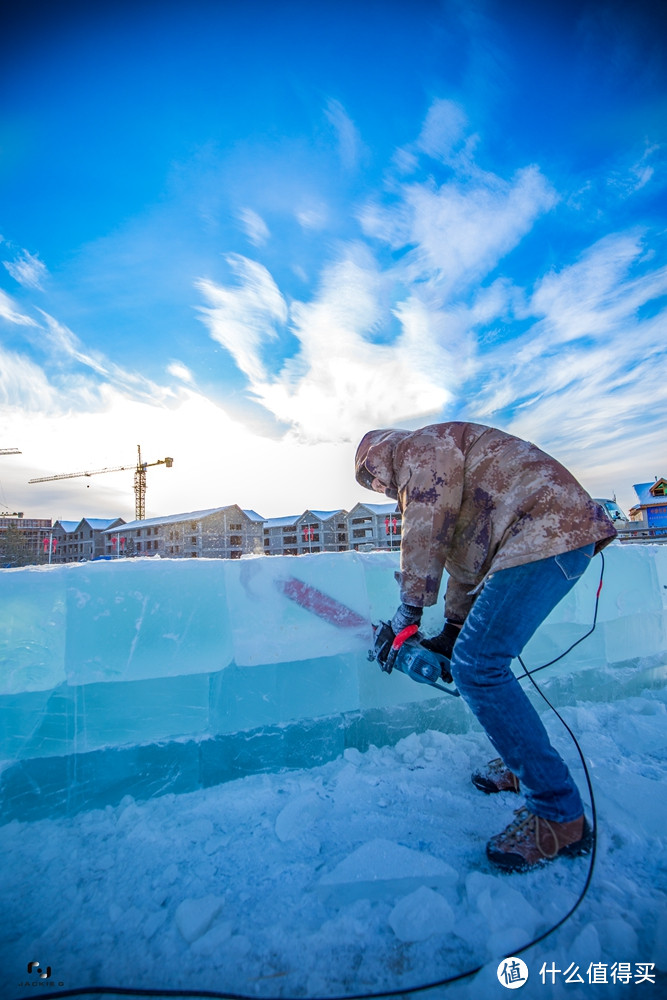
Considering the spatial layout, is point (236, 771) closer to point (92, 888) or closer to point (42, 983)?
point (92, 888)

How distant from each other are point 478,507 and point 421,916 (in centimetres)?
117

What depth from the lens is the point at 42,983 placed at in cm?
108

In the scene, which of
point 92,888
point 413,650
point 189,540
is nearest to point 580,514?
point 413,650

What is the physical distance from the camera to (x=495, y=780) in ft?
5.99

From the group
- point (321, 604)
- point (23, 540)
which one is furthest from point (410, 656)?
point (23, 540)

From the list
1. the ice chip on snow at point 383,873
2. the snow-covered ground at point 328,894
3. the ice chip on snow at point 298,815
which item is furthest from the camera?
the ice chip on snow at point 298,815


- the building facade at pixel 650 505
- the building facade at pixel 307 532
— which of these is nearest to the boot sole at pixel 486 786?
the building facade at pixel 650 505

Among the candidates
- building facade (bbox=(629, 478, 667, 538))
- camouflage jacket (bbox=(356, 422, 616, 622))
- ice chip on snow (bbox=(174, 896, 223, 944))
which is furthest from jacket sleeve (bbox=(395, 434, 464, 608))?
building facade (bbox=(629, 478, 667, 538))

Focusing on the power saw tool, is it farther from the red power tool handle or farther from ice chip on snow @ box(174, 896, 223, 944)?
ice chip on snow @ box(174, 896, 223, 944)

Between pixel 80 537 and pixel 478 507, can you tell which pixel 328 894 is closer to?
pixel 478 507

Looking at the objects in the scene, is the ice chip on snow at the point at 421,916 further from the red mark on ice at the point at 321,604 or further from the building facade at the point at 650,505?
the building facade at the point at 650,505

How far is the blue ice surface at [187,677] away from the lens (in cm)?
181

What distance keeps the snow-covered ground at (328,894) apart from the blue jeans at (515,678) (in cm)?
21

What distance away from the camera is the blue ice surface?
1810 mm
